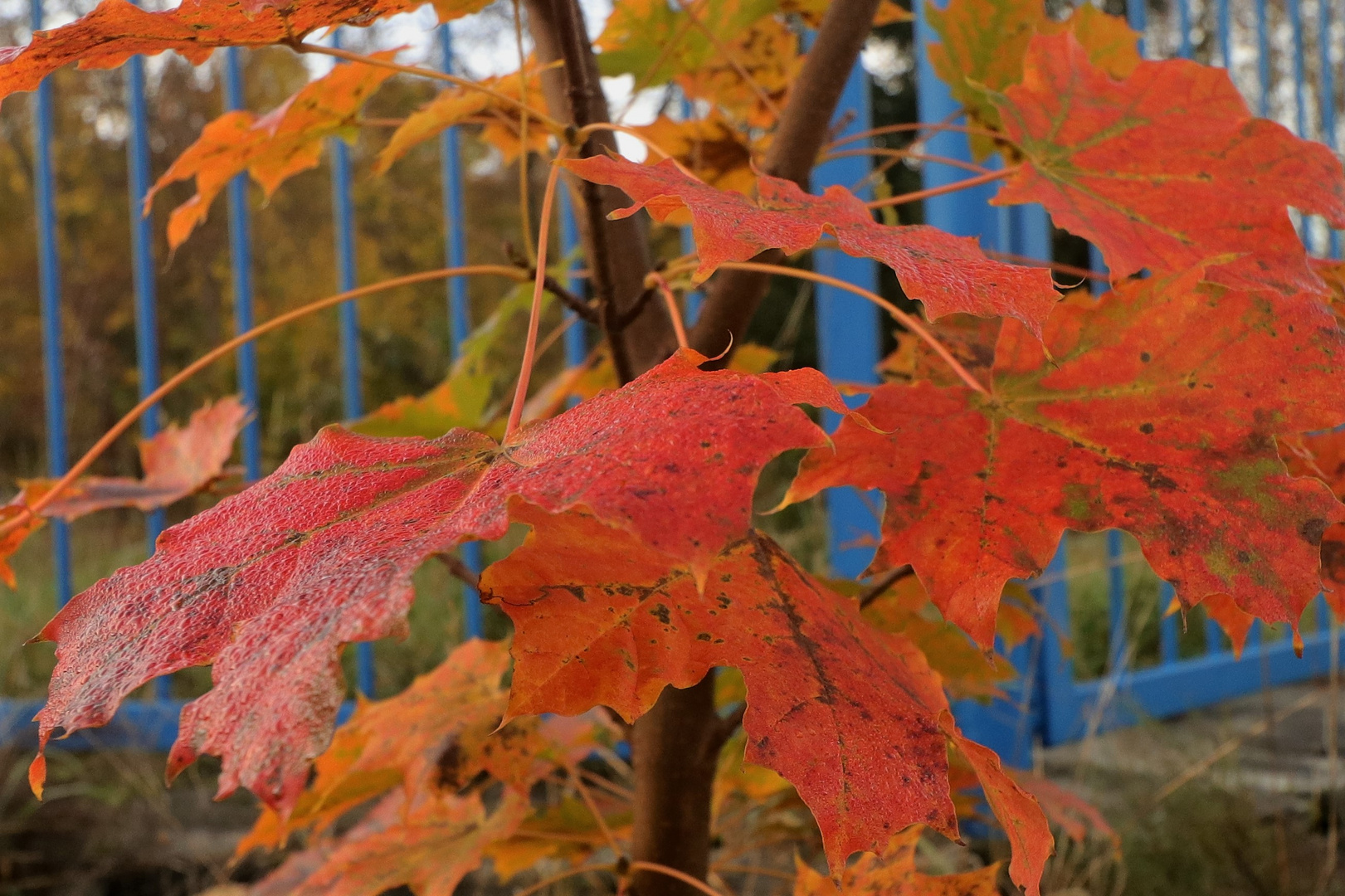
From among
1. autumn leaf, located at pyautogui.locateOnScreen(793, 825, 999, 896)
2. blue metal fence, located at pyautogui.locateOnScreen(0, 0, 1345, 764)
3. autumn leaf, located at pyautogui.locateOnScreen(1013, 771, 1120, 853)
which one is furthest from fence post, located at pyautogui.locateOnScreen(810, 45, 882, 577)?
autumn leaf, located at pyautogui.locateOnScreen(793, 825, 999, 896)

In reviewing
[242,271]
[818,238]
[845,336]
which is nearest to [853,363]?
[845,336]

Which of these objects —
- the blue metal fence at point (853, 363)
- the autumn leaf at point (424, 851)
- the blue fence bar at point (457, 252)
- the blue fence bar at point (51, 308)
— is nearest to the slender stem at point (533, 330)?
the autumn leaf at point (424, 851)

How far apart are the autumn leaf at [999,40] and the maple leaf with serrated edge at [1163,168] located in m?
0.18

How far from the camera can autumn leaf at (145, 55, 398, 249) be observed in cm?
55

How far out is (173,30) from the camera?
351 mm

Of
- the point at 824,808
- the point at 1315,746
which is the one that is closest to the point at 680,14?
the point at 824,808

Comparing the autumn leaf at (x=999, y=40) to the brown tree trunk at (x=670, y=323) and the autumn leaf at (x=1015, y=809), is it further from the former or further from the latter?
the autumn leaf at (x=1015, y=809)

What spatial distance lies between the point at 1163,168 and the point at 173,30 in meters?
0.42

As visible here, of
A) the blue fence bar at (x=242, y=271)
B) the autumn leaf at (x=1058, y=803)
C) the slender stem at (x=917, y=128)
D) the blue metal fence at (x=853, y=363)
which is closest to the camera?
the slender stem at (x=917, y=128)

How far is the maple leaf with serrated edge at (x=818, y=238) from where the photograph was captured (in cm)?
29

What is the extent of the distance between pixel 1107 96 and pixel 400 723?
52 centimetres

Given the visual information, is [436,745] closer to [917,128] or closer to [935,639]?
[935,639]

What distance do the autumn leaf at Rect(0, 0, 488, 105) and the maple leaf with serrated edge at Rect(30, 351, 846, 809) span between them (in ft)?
0.52

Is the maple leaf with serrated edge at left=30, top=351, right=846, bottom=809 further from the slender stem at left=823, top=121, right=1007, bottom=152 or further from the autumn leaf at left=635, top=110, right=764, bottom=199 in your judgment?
the autumn leaf at left=635, top=110, right=764, bottom=199
